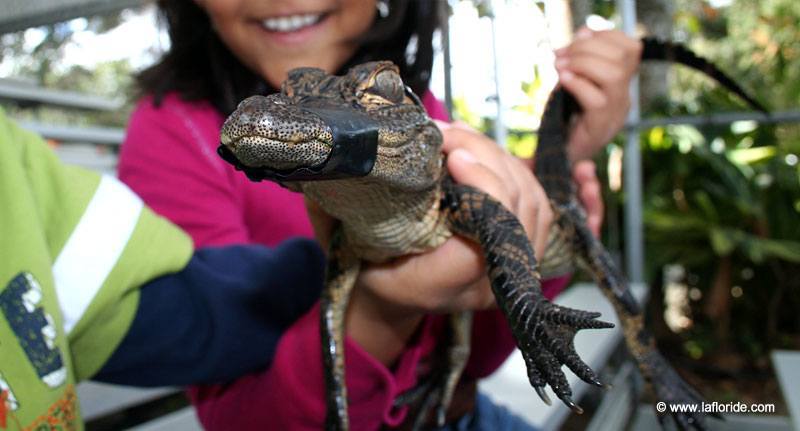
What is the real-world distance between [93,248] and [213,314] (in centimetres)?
19

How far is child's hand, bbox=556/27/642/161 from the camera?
3.35 feet

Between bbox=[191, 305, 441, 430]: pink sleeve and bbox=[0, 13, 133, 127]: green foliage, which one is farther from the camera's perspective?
bbox=[0, 13, 133, 127]: green foliage

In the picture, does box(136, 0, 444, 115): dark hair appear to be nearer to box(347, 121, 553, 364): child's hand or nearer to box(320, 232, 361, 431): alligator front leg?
box(347, 121, 553, 364): child's hand

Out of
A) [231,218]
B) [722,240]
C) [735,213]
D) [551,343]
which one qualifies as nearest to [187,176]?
[231,218]

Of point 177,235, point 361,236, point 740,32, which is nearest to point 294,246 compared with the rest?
point 177,235

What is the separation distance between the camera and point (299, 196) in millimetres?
961

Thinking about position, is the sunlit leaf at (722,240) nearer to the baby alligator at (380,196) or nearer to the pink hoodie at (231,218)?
the pink hoodie at (231,218)

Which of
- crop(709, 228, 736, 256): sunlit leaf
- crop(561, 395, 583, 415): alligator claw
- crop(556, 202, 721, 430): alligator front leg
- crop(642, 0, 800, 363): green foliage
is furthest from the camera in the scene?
crop(642, 0, 800, 363): green foliage

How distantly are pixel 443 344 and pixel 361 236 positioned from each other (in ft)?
1.30

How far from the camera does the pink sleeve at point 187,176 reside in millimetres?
1083

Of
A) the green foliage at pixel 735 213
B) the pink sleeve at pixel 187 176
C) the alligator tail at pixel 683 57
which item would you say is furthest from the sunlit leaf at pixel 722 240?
the pink sleeve at pixel 187 176

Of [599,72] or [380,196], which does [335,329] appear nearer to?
[380,196]

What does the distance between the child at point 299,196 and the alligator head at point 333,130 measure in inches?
3.7

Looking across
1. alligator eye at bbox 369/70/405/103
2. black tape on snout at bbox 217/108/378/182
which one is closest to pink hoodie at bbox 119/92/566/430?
alligator eye at bbox 369/70/405/103
